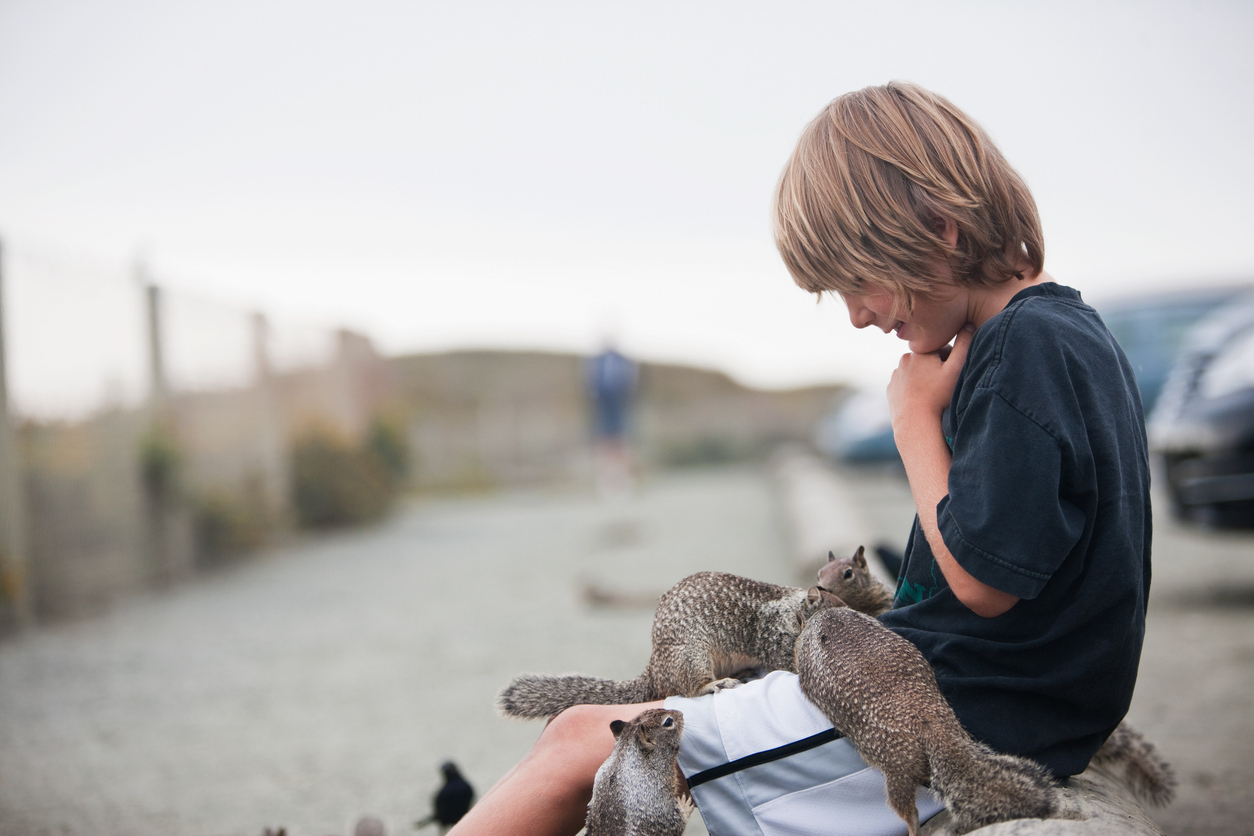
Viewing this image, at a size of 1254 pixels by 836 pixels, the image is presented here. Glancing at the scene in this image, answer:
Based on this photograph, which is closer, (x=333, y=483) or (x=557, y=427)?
(x=333, y=483)

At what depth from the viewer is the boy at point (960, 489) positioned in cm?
132

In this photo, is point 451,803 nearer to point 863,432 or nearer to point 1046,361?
point 1046,361

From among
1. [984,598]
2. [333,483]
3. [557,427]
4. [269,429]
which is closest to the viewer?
[984,598]

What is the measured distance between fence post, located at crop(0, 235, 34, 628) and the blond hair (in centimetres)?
578

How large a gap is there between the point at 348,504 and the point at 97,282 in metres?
4.69

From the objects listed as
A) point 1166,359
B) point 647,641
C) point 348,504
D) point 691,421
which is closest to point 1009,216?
point 647,641

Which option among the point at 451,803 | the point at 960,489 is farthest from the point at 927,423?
the point at 451,803

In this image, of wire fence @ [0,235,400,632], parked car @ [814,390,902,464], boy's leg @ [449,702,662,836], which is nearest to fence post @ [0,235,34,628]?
wire fence @ [0,235,400,632]

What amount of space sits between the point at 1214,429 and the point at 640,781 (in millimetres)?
4665

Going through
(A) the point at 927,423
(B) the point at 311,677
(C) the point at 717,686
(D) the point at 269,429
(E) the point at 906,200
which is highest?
(E) the point at 906,200

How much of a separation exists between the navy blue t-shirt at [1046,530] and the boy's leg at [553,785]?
69cm

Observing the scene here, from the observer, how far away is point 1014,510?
1280 mm

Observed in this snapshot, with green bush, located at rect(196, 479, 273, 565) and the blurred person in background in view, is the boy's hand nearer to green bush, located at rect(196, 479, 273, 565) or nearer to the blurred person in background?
green bush, located at rect(196, 479, 273, 565)

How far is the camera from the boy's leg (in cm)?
164
